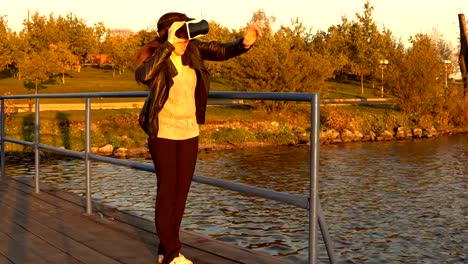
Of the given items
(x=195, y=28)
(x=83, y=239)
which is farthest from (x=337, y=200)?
(x=195, y=28)

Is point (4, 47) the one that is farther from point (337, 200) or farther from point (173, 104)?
point (173, 104)

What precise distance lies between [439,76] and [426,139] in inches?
254

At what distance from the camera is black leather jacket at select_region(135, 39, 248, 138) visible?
3.83 meters

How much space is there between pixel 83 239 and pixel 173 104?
1757 millimetres

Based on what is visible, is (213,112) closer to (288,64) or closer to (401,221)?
(288,64)

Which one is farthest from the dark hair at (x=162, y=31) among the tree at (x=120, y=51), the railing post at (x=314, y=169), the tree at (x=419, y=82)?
the tree at (x=120, y=51)

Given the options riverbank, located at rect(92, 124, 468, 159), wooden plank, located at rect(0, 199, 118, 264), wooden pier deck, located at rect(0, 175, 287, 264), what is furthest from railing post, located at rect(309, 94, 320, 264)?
riverbank, located at rect(92, 124, 468, 159)

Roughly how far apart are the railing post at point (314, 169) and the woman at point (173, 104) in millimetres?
773

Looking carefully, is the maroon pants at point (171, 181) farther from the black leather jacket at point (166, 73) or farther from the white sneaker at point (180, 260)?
the black leather jacket at point (166, 73)

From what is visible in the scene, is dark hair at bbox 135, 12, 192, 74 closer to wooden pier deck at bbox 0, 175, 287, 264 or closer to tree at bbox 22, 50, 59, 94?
wooden pier deck at bbox 0, 175, 287, 264

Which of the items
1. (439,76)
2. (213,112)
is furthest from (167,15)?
(439,76)

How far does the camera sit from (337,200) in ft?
49.1

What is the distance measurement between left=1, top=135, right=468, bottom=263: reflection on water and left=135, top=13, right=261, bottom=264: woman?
131cm

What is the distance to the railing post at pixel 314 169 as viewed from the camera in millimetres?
3422
